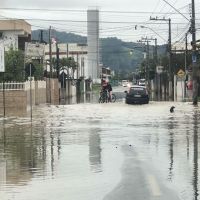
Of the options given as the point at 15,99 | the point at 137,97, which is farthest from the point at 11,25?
the point at 15,99

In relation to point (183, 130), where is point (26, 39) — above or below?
above

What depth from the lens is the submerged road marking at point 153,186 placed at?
32.4 ft

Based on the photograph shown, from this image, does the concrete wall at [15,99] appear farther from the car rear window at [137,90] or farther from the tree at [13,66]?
the car rear window at [137,90]

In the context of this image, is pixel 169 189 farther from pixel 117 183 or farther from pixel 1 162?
pixel 1 162

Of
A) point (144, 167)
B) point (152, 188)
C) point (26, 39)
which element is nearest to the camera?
point (152, 188)

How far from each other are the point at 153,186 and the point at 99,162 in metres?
3.52

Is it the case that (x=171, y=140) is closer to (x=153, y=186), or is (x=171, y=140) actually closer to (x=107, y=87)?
(x=153, y=186)

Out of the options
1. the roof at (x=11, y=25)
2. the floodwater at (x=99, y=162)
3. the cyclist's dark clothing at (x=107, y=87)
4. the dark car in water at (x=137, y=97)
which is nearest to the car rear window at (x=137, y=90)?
the dark car in water at (x=137, y=97)

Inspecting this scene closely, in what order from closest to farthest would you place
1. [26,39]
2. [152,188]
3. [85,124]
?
[152,188] → [85,124] → [26,39]

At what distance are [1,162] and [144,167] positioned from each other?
3473 mm

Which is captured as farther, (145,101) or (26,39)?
(26,39)

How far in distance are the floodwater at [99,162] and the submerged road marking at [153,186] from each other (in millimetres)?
16

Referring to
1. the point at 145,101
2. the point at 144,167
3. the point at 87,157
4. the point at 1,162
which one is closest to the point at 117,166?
the point at 144,167

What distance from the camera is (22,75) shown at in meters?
48.8
